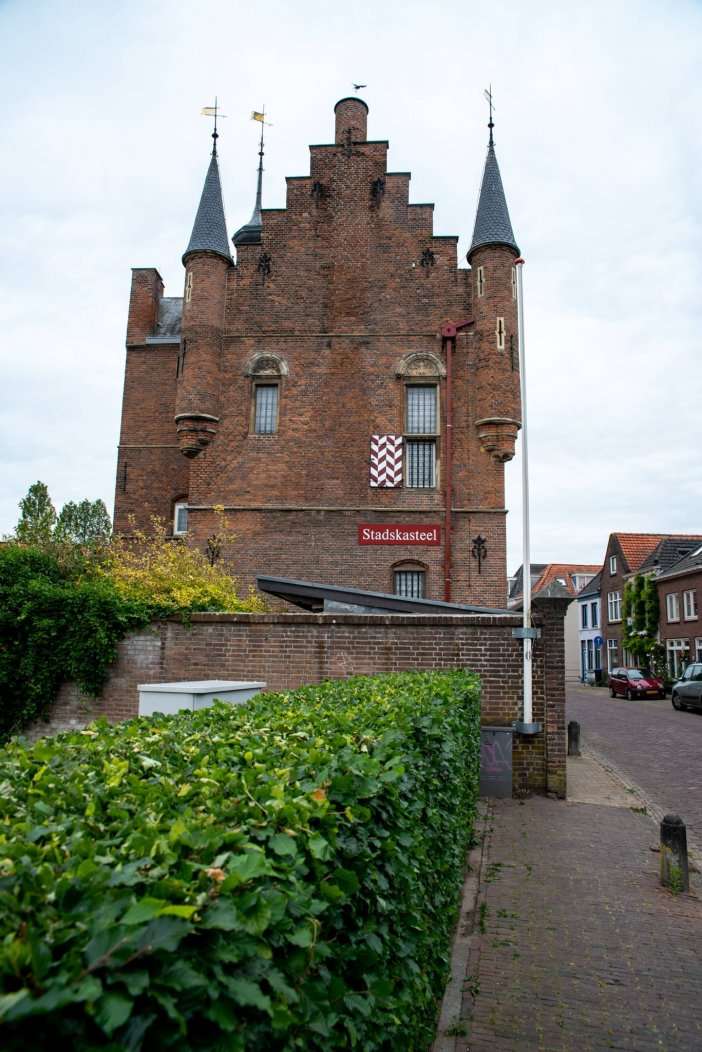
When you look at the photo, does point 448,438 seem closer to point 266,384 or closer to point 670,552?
point 266,384

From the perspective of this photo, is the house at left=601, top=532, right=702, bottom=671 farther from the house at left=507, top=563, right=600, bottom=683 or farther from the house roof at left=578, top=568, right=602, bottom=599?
the house at left=507, top=563, right=600, bottom=683

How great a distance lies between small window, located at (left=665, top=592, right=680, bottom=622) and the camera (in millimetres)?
38344

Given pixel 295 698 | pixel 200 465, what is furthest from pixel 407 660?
pixel 200 465

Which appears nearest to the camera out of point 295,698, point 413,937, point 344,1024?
point 344,1024

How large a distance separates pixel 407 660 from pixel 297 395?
36.6ft

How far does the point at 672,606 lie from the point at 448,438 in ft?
81.8

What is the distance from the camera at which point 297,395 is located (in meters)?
20.3

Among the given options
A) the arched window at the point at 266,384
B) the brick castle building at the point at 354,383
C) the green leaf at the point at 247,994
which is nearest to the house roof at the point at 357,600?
the brick castle building at the point at 354,383

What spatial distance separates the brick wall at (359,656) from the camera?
34.7 feet

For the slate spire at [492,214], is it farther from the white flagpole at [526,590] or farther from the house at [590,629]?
the house at [590,629]

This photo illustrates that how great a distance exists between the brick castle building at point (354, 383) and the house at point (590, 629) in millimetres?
35607

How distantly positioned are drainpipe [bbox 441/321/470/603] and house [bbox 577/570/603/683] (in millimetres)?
35542

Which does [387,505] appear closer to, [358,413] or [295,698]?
[358,413]

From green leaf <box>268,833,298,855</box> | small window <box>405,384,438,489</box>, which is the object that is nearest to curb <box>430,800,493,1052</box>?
green leaf <box>268,833,298,855</box>
